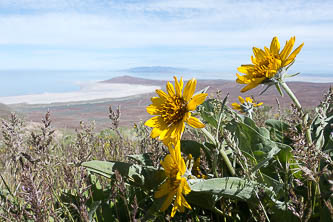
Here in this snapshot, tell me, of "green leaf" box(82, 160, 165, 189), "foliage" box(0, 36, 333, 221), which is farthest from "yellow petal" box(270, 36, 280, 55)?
"green leaf" box(82, 160, 165, 189)

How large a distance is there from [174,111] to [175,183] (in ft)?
1.24

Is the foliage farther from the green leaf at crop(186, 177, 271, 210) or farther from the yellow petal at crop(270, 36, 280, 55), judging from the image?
the yellow petal at crop(270, 36, 280, 55)

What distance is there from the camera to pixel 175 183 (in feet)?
4.99

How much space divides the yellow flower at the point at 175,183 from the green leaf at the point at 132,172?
12 centimetres

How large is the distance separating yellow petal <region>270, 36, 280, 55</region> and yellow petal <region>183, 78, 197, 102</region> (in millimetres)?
596

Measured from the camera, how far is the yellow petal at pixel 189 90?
5.13 feet

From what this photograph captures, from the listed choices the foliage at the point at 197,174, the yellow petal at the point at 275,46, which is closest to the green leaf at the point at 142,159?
the foliage at the point at 197,174

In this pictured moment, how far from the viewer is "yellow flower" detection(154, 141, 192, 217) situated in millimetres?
1416

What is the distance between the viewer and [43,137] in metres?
1.78

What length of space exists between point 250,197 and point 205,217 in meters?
0.39

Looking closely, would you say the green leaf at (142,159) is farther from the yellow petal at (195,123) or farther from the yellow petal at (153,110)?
the yellow petal at (195,123)

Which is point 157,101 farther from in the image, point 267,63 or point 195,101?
point 267,63

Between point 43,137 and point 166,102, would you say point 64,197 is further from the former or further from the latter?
point 166,102

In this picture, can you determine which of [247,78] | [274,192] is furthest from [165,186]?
[247,78]
